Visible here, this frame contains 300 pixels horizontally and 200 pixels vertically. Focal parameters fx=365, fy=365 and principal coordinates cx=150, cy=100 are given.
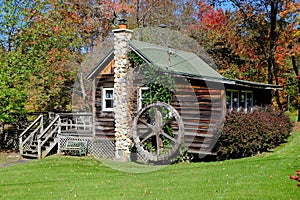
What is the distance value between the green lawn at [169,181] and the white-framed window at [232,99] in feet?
8.86

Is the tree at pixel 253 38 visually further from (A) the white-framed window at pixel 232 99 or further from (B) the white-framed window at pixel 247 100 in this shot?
(A) the white-framed window at pixel 232 99

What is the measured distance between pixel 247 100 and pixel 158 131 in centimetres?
515

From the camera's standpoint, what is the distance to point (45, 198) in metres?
9.05

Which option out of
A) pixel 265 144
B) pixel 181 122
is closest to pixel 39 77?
pixel 181 122

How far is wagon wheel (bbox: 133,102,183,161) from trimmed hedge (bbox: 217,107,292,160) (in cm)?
173

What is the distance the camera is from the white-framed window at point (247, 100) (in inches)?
657

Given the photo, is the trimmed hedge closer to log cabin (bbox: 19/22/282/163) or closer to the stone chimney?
log cabin (bbox: 19/22/282/163)

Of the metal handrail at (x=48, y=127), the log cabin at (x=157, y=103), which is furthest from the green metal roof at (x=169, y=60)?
the metal handrail at (x=48, y=127)

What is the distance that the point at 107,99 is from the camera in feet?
56.1

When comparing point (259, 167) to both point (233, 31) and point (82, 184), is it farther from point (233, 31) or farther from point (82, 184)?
point (233, 31)

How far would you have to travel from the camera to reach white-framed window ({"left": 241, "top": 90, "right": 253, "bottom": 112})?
16.7 meters

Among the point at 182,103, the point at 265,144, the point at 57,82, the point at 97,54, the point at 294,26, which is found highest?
the point at 294,26

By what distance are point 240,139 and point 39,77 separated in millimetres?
12056

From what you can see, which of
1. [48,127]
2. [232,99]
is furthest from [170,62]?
[48,127]
